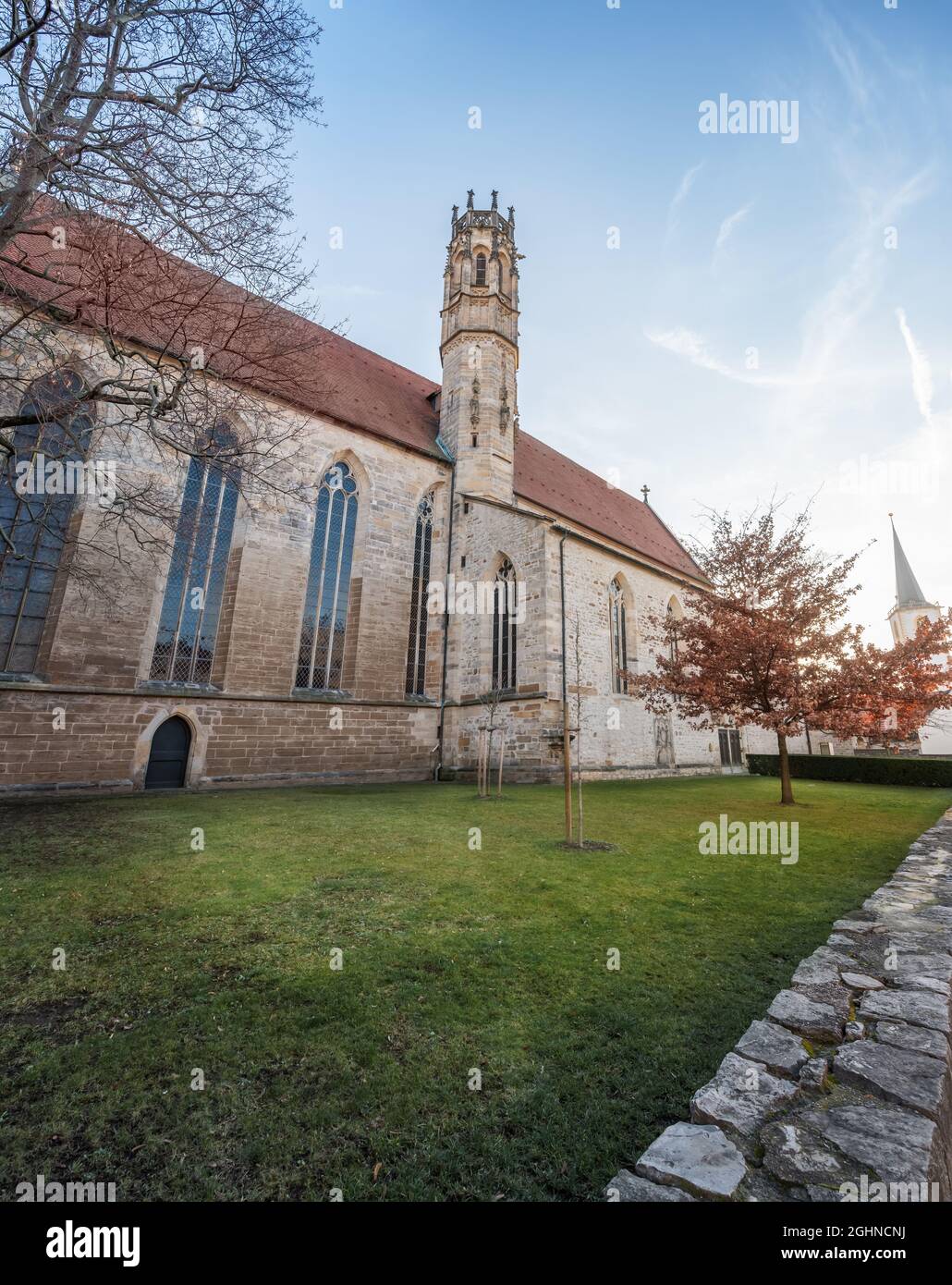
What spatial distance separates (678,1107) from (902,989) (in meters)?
1.53

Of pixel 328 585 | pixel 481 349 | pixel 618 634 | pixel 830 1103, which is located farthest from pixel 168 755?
pixel 481 349

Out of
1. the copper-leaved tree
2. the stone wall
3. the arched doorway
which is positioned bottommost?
the stone wall

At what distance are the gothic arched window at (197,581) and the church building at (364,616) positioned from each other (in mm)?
48

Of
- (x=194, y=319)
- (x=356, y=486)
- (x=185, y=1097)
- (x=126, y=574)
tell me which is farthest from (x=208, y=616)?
(x=185, y=1097)

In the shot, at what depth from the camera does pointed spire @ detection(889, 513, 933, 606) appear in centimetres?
4669

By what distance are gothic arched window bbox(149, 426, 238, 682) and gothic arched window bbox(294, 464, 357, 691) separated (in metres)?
2.20

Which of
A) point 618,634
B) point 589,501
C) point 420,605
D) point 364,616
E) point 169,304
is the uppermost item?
point 589,501

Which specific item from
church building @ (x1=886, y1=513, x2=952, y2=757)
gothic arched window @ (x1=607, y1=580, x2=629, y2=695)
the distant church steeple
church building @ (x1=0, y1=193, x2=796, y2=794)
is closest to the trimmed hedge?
church building @ (x1=0, y1=193, x2=796, y2=794)

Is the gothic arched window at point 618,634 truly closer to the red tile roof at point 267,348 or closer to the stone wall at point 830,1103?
the red tile roof at point 267,348

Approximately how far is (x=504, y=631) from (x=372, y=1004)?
1310 cm

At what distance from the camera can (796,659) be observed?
10.3m

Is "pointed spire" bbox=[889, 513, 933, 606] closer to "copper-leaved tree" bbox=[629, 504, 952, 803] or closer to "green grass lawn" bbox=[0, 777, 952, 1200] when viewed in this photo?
"copper-leaved tree" bbox=[629, 504, 952, 803]

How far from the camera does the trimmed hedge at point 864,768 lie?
673 inches

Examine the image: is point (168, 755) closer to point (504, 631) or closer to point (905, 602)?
point (504, 631)
